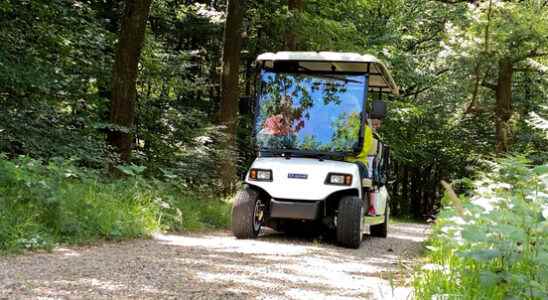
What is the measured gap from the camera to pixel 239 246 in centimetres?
784

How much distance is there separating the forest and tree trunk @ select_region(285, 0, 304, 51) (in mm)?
74

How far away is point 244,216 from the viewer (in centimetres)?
868

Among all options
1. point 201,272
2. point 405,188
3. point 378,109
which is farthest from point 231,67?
point 405,188

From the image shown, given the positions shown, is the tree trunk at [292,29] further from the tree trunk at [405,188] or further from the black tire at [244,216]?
the tree trunk at [405,188]

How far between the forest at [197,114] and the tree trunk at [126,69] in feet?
0.07

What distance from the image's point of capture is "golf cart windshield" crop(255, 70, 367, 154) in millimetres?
9336

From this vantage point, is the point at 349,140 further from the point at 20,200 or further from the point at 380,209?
the point at 20,200

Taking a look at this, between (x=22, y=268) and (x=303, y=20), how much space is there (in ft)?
36.6

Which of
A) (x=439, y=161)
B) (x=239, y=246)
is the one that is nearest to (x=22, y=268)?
(x=239, y=246)

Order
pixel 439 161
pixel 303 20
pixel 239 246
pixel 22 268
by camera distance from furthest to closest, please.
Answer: pixel 439 161
pixel 303 20
pixel 239 246
pixel 22 268

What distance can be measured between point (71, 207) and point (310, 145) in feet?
11.2

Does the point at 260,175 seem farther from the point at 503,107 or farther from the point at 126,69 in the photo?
the point at 503,107

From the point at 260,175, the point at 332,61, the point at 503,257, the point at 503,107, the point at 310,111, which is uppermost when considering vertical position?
the point at 332,61

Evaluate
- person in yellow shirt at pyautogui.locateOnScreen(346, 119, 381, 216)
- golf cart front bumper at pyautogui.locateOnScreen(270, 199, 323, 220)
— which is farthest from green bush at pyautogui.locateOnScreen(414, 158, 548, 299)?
person in yellow shirt at pyautogui.locateOnScreen(346, 119, 381, 216)
